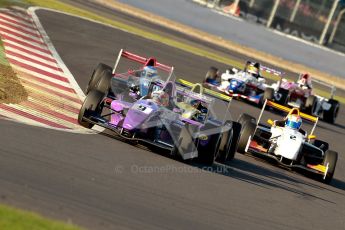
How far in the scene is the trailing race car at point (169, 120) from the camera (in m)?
12.6

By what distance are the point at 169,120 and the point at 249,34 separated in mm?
31124

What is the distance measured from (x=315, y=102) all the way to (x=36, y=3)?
1148 centimetres

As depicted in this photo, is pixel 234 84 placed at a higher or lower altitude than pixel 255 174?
lower

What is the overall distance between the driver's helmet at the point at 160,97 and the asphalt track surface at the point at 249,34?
29.2 meters

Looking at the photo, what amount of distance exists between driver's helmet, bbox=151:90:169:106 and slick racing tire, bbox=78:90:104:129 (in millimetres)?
773

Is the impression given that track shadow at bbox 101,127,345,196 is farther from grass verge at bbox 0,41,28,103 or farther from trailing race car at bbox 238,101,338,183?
grass verge at bbox 0,41,28,103

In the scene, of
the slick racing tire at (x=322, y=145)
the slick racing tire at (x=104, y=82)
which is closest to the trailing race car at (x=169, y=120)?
the slick racing tire at (x=104, y=82)

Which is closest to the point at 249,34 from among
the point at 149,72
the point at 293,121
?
the point at 293,121

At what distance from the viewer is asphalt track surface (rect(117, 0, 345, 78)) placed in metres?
42.6

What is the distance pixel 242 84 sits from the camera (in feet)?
82.3

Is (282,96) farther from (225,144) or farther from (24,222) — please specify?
(24,222)

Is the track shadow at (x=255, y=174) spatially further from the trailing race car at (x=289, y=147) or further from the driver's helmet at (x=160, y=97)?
the driver's helmet at (x=160, y=97)

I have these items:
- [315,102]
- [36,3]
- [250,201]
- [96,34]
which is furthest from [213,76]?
[250,201]

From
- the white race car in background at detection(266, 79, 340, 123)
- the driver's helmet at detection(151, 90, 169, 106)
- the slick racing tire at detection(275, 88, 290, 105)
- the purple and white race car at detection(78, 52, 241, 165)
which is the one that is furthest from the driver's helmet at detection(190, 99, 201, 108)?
the white race car in background at detection(266, 79, 340, 123)
